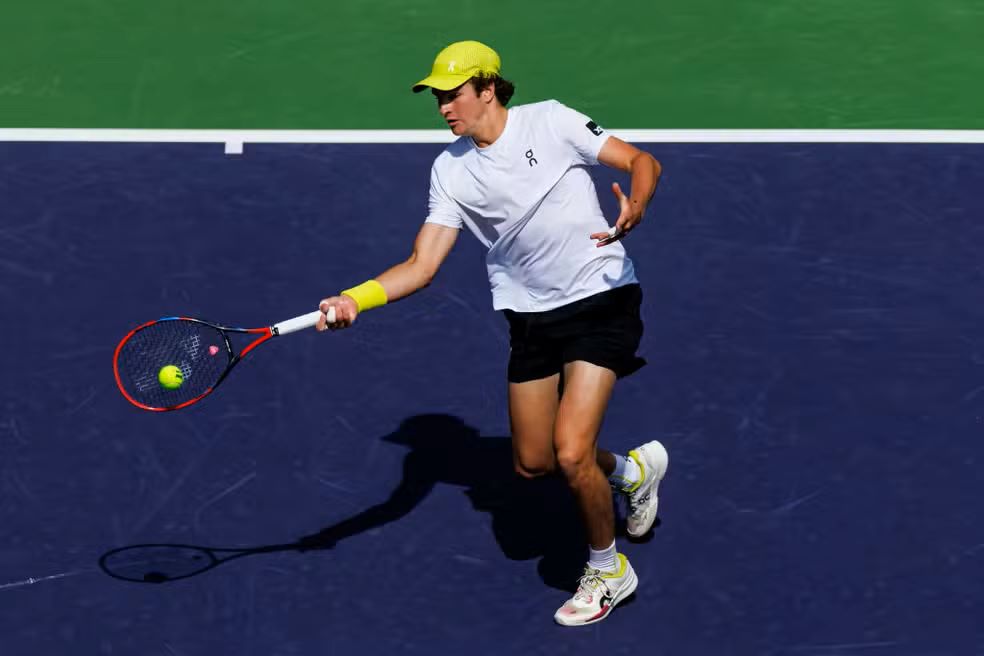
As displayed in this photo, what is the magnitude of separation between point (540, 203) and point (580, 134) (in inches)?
14.8

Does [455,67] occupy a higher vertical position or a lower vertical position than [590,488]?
higher

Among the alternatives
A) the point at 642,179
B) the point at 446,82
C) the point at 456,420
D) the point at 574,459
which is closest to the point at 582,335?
the point at 574,459

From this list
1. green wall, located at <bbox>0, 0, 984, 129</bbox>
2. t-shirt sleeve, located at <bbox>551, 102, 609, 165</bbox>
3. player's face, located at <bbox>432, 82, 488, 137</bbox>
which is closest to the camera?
player's face, located at <bbox>432, 82, 488, 137</bbox>

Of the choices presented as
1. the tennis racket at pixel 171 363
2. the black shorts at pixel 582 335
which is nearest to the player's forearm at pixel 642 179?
the black shorts at pixel 582 335

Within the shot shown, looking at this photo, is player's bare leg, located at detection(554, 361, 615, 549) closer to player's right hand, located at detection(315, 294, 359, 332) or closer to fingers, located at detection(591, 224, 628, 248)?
fingers, located at detection(591, 224, 628, 248)

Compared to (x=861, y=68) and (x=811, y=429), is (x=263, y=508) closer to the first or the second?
(x=811, y=429)

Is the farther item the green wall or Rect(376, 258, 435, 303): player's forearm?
the green wall

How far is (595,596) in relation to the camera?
9414 millimetres

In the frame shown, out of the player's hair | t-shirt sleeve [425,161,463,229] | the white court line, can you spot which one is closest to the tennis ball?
t-shirt sleeve [425,161,463,229]

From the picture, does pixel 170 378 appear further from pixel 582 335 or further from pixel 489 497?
pixel 582 335

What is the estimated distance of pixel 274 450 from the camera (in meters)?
10.4

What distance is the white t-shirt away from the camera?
30.6 feet

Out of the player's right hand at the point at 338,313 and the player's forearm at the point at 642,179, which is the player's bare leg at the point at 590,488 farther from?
the player's right hand at the point at 338,313

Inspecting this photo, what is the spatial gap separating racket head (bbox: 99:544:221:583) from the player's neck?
8.02ft
